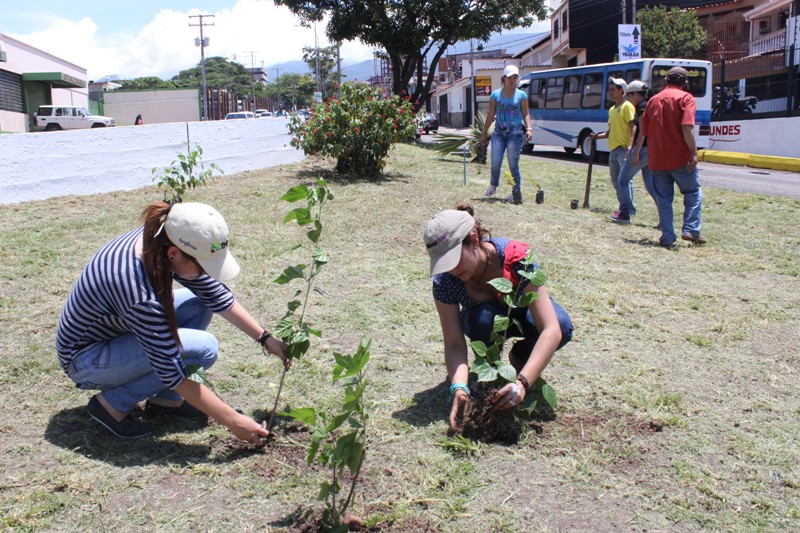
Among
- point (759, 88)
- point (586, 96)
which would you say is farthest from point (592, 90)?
point (759, 88)

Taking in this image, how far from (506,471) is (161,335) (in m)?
1.40

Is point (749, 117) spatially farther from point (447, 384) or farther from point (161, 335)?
point (161, 335)

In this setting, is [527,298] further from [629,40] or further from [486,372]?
[629,40]

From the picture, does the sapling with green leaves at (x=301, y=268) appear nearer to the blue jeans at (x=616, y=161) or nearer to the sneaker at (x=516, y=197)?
the sneaker at (x=516, y=197)

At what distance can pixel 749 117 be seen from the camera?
18.7 meters

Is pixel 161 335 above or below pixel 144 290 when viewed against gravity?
below

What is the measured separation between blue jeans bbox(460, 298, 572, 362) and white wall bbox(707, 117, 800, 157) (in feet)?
54.5

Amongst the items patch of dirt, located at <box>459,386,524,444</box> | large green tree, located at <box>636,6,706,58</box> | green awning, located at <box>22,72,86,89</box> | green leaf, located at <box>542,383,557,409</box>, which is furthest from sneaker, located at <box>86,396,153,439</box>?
green awning, located at <box>22,72,86,89</box>

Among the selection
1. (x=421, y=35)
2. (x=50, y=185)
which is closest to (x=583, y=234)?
(x=50, y=185)

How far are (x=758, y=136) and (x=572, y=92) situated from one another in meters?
4.89

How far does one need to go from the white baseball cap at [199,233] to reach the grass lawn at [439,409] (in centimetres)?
83

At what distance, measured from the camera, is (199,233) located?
2.48 meters

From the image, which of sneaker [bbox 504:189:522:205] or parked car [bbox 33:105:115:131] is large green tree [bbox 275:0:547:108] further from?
parked car [bbox 33:105:115:131]

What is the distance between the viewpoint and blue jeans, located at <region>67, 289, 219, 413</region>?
285cm
